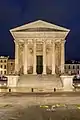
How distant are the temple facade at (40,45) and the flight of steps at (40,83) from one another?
4.19 m

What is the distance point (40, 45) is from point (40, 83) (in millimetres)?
13018

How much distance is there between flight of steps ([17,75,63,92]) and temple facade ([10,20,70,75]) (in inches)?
165

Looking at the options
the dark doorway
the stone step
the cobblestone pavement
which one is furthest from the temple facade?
the cobblestone pavement

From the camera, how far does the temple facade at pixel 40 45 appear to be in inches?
1890

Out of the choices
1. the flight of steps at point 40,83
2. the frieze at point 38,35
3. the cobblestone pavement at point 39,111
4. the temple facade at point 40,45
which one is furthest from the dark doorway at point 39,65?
the cobblestone pavement at point 39,111

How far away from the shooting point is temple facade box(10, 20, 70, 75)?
1890 inches

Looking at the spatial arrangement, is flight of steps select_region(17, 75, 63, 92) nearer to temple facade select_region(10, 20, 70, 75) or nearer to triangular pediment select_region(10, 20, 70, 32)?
temple facade select_region(10, 20, 70, 75)

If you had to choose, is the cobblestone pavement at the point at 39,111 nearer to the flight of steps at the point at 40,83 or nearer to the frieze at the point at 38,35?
the flight of steps at the point at 40,83

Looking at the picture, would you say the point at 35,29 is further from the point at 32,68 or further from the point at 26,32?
the point at 32,68

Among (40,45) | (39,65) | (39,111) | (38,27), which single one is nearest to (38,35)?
(38,27)

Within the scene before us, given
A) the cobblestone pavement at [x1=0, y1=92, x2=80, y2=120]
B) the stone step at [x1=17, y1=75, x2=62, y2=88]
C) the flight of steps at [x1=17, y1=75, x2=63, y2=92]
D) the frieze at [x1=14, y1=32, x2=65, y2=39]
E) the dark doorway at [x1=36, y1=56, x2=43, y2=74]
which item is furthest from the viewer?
the dark doorway at [x1=36, y1=56, x2=43, y2=74]

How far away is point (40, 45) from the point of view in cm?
5356

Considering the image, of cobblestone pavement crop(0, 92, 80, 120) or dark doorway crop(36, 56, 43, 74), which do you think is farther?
dark doorway crop(36, 56, 43, 74)

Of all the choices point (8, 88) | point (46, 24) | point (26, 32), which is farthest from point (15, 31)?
point (8, 88)
